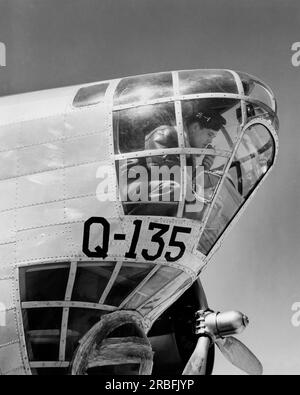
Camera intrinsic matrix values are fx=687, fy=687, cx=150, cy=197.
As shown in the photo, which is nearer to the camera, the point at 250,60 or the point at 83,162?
the point at 83,162

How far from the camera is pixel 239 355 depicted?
6730 mm

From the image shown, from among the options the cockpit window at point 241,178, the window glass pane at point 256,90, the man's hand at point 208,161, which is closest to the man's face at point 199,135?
the man's hand at point 208,161

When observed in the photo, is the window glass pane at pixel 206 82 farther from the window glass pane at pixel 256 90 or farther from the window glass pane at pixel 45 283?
the window glass pane at pixel 45 283

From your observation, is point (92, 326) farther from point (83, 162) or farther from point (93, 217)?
point (83, 162)

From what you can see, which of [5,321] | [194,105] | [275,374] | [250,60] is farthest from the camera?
[250,60]

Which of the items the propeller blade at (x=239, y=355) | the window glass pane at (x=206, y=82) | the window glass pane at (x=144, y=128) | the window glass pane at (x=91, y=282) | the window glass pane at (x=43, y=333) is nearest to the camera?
the window glass pane at (x=43, y=333)

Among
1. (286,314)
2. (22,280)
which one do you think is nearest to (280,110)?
(286,314)

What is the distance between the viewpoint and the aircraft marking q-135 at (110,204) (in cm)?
542

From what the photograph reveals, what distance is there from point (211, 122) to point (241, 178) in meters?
0.70

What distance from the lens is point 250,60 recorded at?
21.6 feet

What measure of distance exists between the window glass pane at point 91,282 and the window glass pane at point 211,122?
1.25 metres

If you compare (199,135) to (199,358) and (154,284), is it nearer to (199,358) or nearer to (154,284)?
(154,284)

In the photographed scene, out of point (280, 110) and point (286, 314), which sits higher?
point (280, 110)

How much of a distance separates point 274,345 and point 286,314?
308 mm
